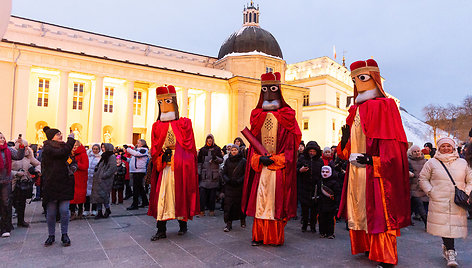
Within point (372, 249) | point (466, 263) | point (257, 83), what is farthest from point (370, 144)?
point (257, 83)

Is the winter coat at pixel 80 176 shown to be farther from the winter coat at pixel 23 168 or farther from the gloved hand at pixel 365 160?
the gloved hand at pixel 365 160

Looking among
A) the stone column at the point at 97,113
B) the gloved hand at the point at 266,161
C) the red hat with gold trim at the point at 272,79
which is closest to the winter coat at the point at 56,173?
the gloved hand at the point at 266,161

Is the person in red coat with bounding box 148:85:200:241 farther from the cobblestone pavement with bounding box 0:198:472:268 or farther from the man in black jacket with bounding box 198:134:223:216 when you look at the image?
the man in black jacket with bounding box 198:134:223:216

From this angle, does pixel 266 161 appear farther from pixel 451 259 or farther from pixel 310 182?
pixel 451 259

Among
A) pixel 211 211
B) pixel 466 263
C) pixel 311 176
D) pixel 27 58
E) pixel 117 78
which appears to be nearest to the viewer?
pixel 466 263

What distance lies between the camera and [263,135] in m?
5.55

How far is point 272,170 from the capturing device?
526 cm

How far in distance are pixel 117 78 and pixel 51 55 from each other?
503 centimetres

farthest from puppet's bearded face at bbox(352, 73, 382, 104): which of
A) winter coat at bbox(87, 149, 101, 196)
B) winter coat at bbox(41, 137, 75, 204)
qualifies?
winter coat at bbox(87, 149, 101, 196)

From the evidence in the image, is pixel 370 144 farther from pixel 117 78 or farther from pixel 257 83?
pixel 257 83

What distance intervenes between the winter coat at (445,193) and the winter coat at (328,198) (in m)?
1.75

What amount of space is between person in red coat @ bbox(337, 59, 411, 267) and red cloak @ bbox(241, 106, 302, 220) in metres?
0.94

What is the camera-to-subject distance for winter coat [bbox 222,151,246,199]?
664 centimetres

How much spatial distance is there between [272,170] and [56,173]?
3.52 meters
